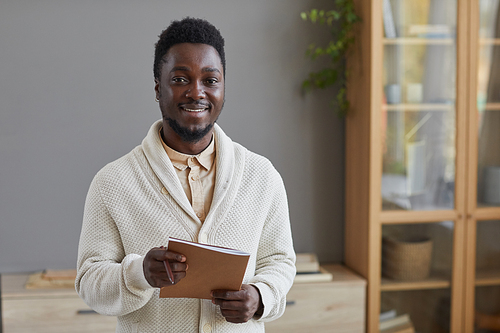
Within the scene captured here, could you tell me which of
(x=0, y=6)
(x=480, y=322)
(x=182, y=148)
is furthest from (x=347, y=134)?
(x=0, y=6)

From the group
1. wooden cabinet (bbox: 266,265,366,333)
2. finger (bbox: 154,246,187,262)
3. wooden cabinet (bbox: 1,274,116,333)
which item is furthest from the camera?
wooden cabinet (bbox: 266,265,366,333)

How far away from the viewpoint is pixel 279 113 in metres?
2.42

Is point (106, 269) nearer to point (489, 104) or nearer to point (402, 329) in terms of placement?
point (402, 329)

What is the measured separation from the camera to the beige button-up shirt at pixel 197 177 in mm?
1159

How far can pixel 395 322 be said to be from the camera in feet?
7.48

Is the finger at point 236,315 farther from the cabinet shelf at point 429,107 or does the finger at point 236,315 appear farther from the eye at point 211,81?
the cabinet shelf at point 429,107

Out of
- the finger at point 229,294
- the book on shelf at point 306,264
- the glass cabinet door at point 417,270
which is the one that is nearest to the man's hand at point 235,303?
the finger at point 229,294

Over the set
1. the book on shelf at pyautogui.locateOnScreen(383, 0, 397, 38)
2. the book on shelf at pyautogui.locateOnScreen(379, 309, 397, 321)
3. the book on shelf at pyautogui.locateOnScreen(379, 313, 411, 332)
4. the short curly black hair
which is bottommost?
the book on shelf at pyautogui.locateOnScreen(379, 313, 411, 332)

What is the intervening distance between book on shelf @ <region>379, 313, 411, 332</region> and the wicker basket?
0.66 ft

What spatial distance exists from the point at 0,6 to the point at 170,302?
5.87ft

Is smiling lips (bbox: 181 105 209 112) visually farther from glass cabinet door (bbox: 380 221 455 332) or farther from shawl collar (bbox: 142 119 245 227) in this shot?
glass cabinet door (bbox: 380 221 455 332)

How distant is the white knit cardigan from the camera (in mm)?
1083

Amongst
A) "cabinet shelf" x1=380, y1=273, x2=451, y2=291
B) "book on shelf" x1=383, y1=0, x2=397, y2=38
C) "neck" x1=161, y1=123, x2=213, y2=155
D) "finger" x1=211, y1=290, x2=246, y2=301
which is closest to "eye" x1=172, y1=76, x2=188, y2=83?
"neck" x1=161, y1=123, x2=213, y2=155

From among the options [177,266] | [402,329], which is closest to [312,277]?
[402,329]
